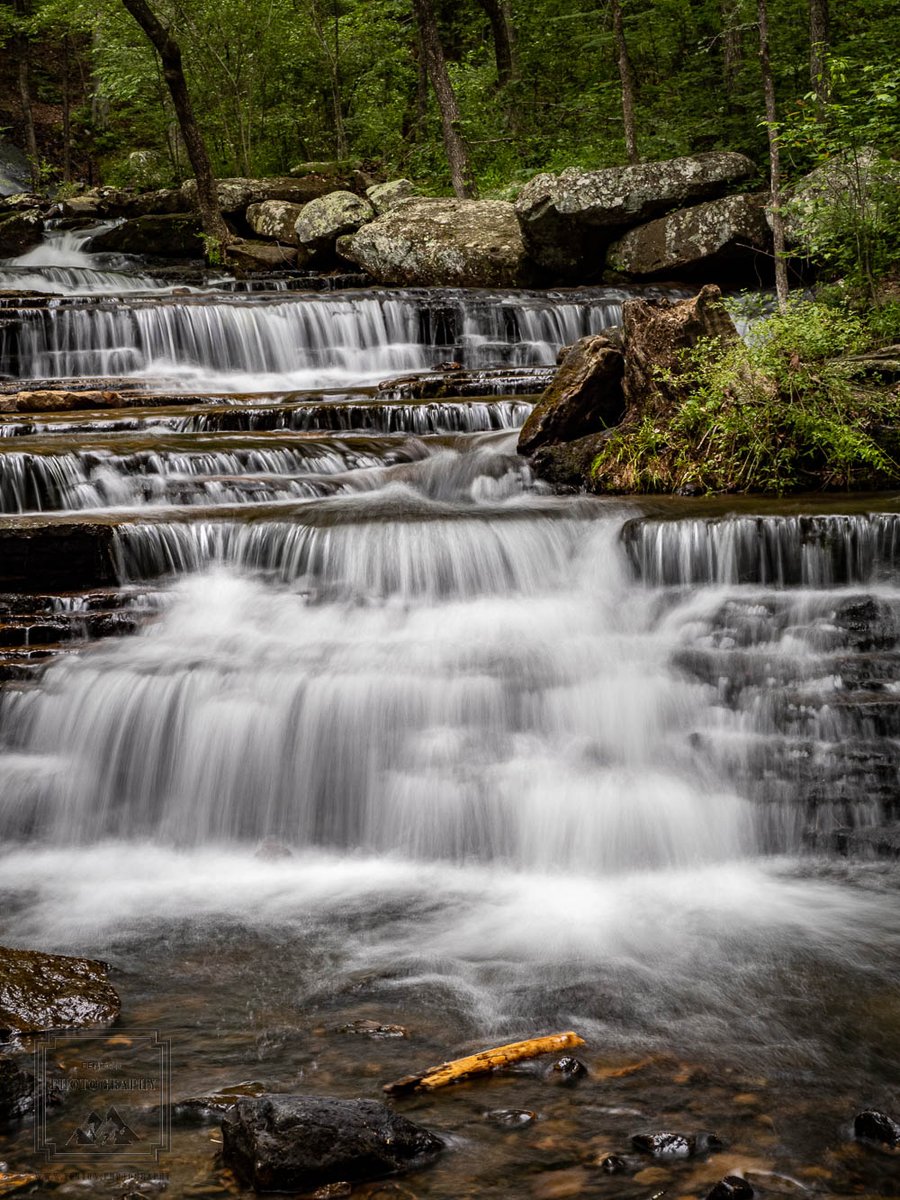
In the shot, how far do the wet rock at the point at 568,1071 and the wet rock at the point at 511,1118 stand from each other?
0.21 metres

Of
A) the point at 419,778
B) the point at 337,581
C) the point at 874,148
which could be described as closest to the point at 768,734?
the point at 419,778

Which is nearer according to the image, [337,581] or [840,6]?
[337,581]

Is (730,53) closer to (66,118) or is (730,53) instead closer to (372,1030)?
(66,118)

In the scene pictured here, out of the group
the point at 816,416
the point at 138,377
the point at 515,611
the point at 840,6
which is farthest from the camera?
the point at 840,6

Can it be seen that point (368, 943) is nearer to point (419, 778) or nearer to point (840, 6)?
point (419, 778)

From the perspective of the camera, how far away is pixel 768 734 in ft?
17.5

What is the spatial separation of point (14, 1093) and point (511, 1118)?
137cm

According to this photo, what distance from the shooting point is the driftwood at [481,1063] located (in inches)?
112

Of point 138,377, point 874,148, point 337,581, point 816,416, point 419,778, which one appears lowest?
point 419,778

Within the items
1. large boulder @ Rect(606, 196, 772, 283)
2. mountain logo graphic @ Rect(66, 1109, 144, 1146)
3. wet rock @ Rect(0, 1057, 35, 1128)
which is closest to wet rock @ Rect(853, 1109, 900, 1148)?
mountain logo graphic @ Rect(66, 1109, 144, 1146)

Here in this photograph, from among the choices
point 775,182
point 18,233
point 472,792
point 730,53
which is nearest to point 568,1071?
point 472,792

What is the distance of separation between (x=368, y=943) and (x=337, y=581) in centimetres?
346

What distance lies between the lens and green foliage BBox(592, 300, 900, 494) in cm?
816

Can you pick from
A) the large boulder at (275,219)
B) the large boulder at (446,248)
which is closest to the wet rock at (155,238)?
the large boulder at (275,219)
